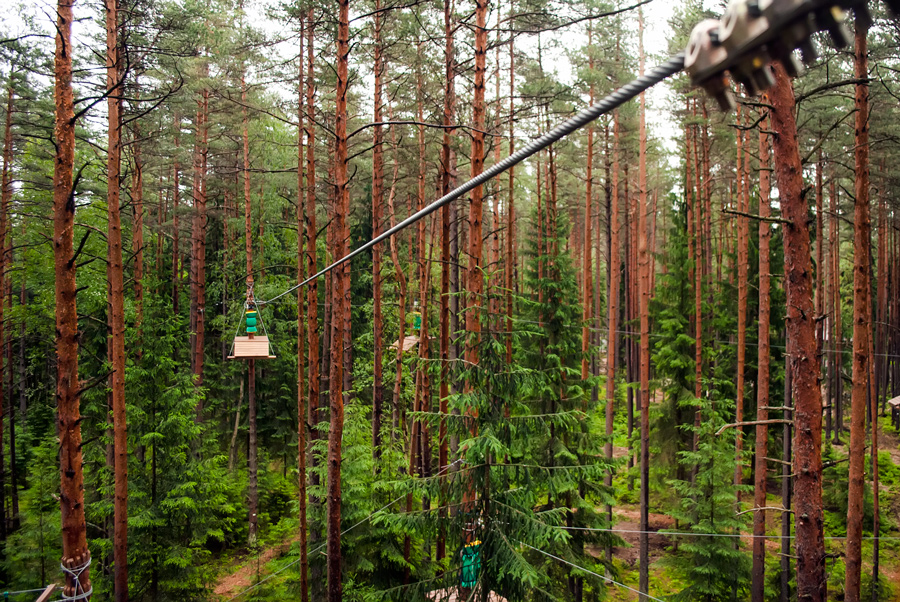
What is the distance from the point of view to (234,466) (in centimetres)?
1836

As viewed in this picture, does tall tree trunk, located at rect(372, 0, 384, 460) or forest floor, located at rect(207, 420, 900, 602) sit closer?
tall tree trunk, located at rect(372, 0, 384, 460)

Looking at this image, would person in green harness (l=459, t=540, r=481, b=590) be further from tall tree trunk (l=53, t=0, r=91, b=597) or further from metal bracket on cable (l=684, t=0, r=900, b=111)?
metal bracket on cable (l=684, t=0, r=900, b=111)

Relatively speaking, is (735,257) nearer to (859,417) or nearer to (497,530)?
(859,417)

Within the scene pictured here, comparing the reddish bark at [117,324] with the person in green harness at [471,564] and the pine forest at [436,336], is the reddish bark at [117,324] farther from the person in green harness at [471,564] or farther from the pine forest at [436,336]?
the person in green harness at [471,564]

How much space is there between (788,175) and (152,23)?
8.70m

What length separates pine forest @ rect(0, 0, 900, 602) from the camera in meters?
5.48

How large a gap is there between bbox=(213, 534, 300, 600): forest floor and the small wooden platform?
645cm

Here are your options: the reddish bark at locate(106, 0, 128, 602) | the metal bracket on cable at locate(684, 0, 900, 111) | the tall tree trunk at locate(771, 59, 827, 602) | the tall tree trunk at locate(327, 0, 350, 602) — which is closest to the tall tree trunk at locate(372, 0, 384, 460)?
the tall tree trunk at locate(327, 0, 350, 602)

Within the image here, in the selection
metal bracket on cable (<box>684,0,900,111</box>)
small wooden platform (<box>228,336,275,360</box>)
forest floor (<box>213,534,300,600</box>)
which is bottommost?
forest floor (<box>213,534,300,600</box>)

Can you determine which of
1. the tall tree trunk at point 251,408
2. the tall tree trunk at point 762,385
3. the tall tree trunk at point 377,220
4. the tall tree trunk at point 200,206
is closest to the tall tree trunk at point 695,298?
the tall tree trunk at point 762,385

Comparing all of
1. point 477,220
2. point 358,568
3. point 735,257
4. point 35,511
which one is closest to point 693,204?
point 735,257

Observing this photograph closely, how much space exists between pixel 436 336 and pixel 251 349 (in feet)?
23.8

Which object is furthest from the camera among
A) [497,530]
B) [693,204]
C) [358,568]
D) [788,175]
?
[693,204]

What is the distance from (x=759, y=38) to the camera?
2.80ft
